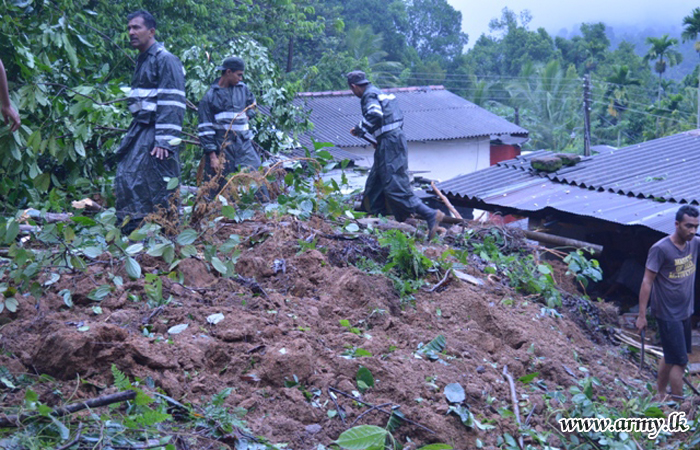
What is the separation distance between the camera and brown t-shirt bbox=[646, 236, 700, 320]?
534 centimetres

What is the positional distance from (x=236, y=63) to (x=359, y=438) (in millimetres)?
4398

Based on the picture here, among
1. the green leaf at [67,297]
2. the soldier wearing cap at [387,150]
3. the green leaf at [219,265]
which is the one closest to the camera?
the green leaf at [67,297]

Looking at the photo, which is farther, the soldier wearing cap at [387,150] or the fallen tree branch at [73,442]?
the soldier wearing cap at [387,150]

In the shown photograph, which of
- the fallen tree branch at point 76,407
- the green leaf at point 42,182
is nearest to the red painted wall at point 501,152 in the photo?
the green leaf at point 42,182

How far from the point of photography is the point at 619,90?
32.6m

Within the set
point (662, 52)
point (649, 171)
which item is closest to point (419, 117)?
point (649, 171)

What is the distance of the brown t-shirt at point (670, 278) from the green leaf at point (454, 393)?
251 cm

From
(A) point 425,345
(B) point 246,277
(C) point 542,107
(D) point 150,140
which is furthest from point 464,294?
(C) point 542,107

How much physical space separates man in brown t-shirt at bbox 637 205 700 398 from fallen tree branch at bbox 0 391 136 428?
399 centimetres

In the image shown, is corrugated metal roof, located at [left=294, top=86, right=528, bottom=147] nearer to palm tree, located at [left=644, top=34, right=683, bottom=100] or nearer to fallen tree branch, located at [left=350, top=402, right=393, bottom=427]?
palm tree, located at [left=644, top=34, right=683, bottom=100]

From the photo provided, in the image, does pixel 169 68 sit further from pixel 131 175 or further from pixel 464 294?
pixel 464 294

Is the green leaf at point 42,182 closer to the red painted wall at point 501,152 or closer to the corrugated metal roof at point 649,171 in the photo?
the corrugated metal roof at point 649,171

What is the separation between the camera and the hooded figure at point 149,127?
5078mm

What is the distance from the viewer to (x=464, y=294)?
4859 millimetres
